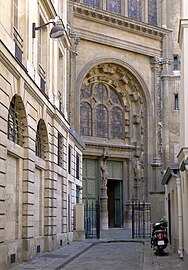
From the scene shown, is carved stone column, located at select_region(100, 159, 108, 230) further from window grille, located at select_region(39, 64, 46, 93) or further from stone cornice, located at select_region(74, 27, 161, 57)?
window grille, located at select_region(39, 64, 46, 93)

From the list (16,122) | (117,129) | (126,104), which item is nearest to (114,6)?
(126,104)

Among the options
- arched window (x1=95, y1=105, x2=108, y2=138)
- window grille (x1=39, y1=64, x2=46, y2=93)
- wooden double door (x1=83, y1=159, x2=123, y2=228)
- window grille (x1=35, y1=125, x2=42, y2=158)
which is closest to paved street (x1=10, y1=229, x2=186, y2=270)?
window grille (x1=35, y1=125, x2=42, y2=158)

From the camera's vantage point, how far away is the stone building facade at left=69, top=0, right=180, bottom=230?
37219 millimetres

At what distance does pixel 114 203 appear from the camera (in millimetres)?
39531

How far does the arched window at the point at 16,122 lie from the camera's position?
15.3 meters

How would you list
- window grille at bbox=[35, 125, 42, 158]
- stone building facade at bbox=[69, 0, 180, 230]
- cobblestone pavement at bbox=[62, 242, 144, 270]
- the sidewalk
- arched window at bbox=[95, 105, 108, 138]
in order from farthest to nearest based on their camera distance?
arched window at bbox=[95, 105, 108, 138], stone building facade at bbox=[69, 0, 180, 230], window grille at bbox=[35, 125, 42, 158], cobblestone pavement at bbox=[62, 242, 144, 270], the sidewalk

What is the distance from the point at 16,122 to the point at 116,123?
948 inches

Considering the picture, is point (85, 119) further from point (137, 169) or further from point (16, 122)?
point (16, 122)

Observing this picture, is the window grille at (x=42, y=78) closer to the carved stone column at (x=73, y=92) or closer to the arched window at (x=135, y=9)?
→ the carved stone column at (x=73, y=92)

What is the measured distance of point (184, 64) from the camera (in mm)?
14414

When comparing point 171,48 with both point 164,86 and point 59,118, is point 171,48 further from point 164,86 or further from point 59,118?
point 59,118

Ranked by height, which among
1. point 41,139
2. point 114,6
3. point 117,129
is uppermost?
point 114,6

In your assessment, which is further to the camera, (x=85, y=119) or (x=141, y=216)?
(x=85, y=119)

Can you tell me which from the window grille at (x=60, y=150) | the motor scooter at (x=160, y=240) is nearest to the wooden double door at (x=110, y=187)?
the window grille at (x=60, y=150)
